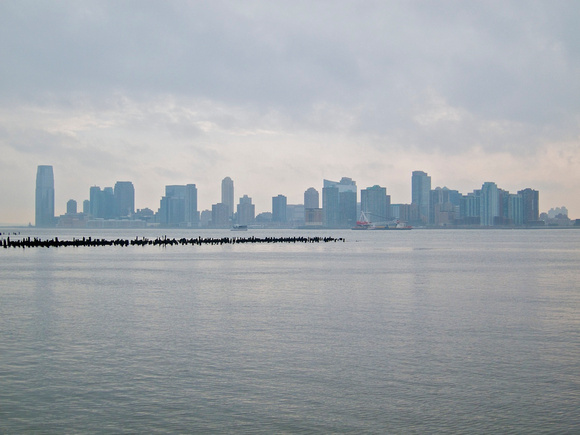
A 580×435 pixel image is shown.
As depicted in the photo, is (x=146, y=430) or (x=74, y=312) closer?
(x=146, y=430)

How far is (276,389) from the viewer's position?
Answer: 1738 cm

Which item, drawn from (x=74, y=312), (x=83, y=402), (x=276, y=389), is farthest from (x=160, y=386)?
(x=74, y=312)

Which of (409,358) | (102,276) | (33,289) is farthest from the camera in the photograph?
(102,276)

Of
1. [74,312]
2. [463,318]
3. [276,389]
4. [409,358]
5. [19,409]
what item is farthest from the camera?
[74,312]

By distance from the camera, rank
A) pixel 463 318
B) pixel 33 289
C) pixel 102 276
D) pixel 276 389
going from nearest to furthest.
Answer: pixel 276 389, pixel 463 318, pixel 33 289, pixel 102 276

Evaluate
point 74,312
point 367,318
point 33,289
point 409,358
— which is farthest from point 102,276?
point 409,358

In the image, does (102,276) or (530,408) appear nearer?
(530,408)

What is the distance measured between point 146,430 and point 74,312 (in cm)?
1925

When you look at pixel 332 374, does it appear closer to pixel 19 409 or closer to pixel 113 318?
pixel 19 409

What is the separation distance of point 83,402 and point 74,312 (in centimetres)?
1653

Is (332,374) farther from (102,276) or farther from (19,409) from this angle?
(102,276)

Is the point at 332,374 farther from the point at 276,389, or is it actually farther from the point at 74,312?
the point at 74,312

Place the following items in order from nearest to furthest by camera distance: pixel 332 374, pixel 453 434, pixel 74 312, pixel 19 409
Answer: pixel 453 434 → pixel 19 409 → pixel 332 374 → pixel 74 312

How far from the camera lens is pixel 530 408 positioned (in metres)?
15.7
